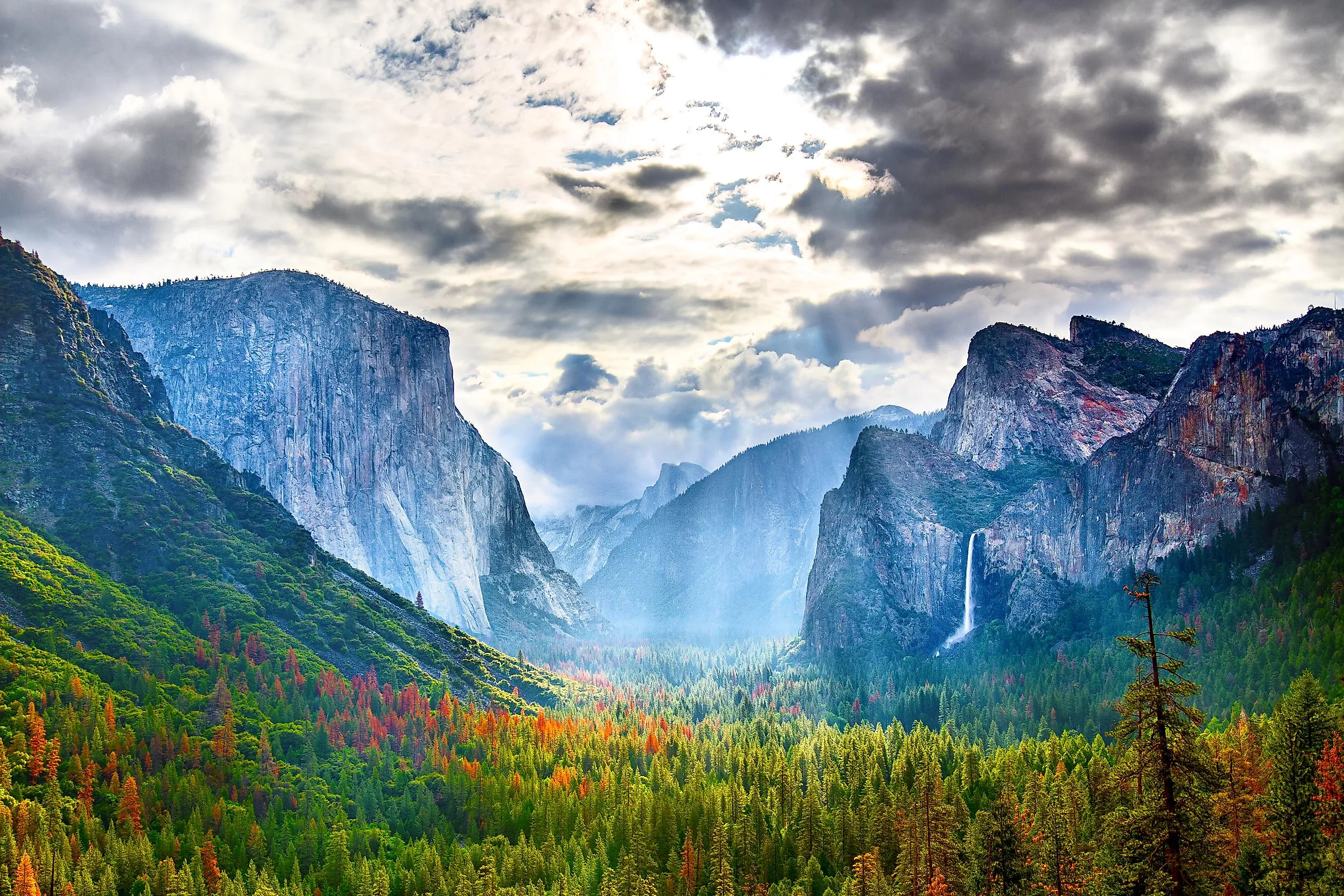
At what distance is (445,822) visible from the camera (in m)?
151

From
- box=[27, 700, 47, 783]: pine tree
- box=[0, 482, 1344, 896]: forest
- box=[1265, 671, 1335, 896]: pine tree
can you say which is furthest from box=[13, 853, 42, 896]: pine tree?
box=[1265, 671, 1335, 896]: pine tree

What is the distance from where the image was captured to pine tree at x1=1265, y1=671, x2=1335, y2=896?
211ft

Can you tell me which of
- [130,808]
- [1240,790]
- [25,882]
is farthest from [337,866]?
[1240,790]

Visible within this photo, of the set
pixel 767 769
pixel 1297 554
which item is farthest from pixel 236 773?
pixel 1297 554

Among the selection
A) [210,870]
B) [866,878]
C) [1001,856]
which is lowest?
[210,870]

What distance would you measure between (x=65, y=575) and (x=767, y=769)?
5389 inches

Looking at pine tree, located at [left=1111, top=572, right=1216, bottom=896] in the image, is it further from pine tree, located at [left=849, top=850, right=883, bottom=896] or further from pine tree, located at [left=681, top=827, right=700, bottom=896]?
pine tree, located at [left=681, top=827, right=700, bottom=896]

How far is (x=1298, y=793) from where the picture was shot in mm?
67062

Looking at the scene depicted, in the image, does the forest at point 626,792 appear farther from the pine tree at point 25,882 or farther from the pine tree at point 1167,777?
the pine tree at point 25,882

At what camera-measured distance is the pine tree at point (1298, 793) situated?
211 feet

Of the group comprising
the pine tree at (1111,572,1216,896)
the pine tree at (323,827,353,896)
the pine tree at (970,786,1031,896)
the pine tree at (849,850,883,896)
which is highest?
the pine tree at (1111,572,1216,896)

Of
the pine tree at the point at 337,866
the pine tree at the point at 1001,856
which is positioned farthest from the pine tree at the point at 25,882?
the pine tree at the point at 1001,856

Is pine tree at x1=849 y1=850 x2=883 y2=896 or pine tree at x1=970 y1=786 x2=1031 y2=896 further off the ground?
pine tree at x1=970 y1=786 x2=1031 y2=896

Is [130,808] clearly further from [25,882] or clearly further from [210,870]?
[25,882]
